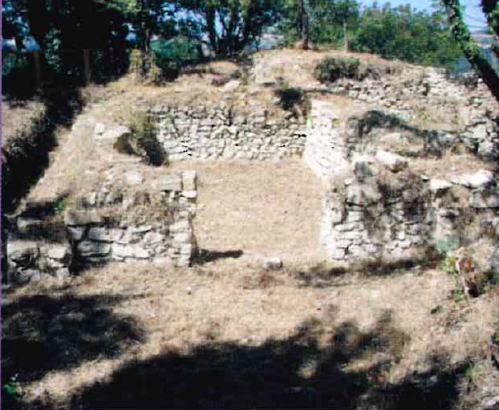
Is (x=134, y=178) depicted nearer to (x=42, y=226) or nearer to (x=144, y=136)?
(x=42, y=226)

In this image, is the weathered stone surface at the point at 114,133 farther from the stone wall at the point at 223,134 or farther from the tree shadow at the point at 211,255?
the tree shadow at the point at 211,255

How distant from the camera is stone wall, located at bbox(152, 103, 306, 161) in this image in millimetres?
14359

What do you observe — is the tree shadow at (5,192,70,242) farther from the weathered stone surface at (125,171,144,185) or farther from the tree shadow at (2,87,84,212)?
the tree shadow at (2,87,84,212)

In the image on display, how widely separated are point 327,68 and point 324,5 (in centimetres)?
2005

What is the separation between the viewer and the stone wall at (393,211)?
7.56 m

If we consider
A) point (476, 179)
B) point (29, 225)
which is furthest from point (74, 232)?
point (476, 179)

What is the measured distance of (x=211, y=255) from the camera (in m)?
8.12

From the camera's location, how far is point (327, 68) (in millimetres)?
19250

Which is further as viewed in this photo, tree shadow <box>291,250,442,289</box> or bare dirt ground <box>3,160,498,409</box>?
tree shadow <box>291,250,442,289</box>

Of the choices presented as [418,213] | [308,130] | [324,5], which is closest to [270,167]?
[308,130]

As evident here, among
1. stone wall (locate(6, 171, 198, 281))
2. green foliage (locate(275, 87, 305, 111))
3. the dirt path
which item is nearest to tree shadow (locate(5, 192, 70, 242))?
stone wall (locate(6, 171, 198, 281))

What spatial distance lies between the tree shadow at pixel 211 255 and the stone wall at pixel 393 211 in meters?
1.48

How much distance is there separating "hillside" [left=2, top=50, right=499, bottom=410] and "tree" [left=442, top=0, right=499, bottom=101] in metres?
1.38

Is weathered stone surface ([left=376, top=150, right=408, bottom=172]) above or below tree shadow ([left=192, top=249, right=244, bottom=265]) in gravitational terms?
above
